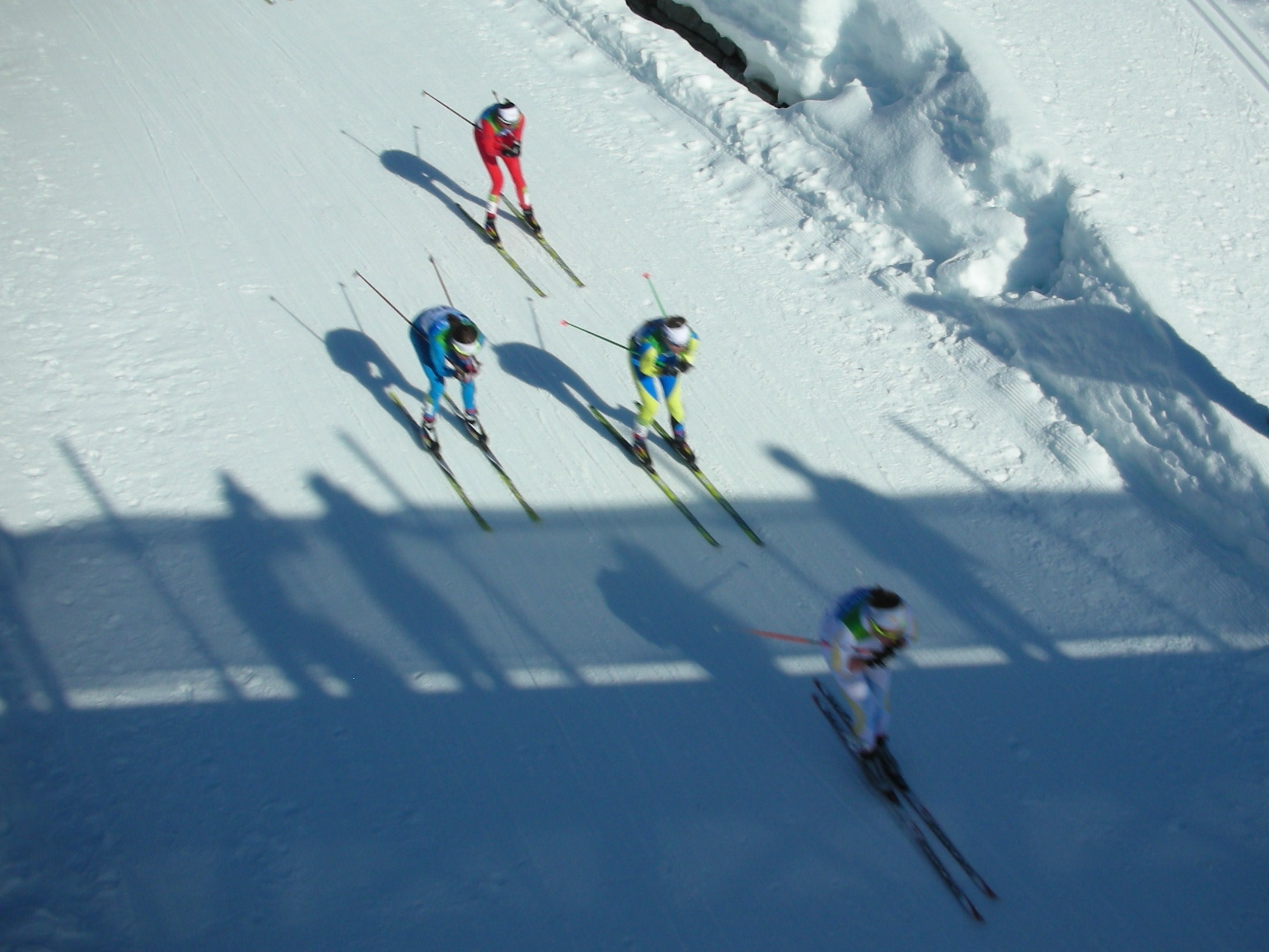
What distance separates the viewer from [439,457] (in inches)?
289

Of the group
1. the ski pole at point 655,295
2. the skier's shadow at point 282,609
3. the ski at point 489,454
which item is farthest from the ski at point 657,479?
the skier's shadow at point 282,609

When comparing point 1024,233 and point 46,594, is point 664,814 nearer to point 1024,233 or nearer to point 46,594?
point 46,594

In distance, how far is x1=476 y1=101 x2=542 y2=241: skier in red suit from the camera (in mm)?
9062

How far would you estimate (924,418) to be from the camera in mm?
7980

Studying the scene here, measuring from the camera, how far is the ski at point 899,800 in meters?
4.99

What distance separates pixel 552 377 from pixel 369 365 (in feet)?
5.59

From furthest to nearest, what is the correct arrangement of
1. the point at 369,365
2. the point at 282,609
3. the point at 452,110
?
the point at 452,110 < the point at 369,365 < the point at 282,609

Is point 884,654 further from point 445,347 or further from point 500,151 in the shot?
point 500,151

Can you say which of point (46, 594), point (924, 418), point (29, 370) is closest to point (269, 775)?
point (46, 594)

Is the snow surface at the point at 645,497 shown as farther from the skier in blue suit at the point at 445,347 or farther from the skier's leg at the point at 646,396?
the skier in blue suit at the point at 445,347

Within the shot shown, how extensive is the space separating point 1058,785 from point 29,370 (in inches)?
340

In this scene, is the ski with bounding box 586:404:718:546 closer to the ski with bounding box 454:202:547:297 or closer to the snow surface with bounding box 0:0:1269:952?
the snow surface with bounding box 0:0:1269:952

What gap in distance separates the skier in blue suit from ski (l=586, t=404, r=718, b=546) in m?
1.22

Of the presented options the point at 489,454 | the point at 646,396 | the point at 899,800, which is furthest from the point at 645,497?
the point at 899,800
